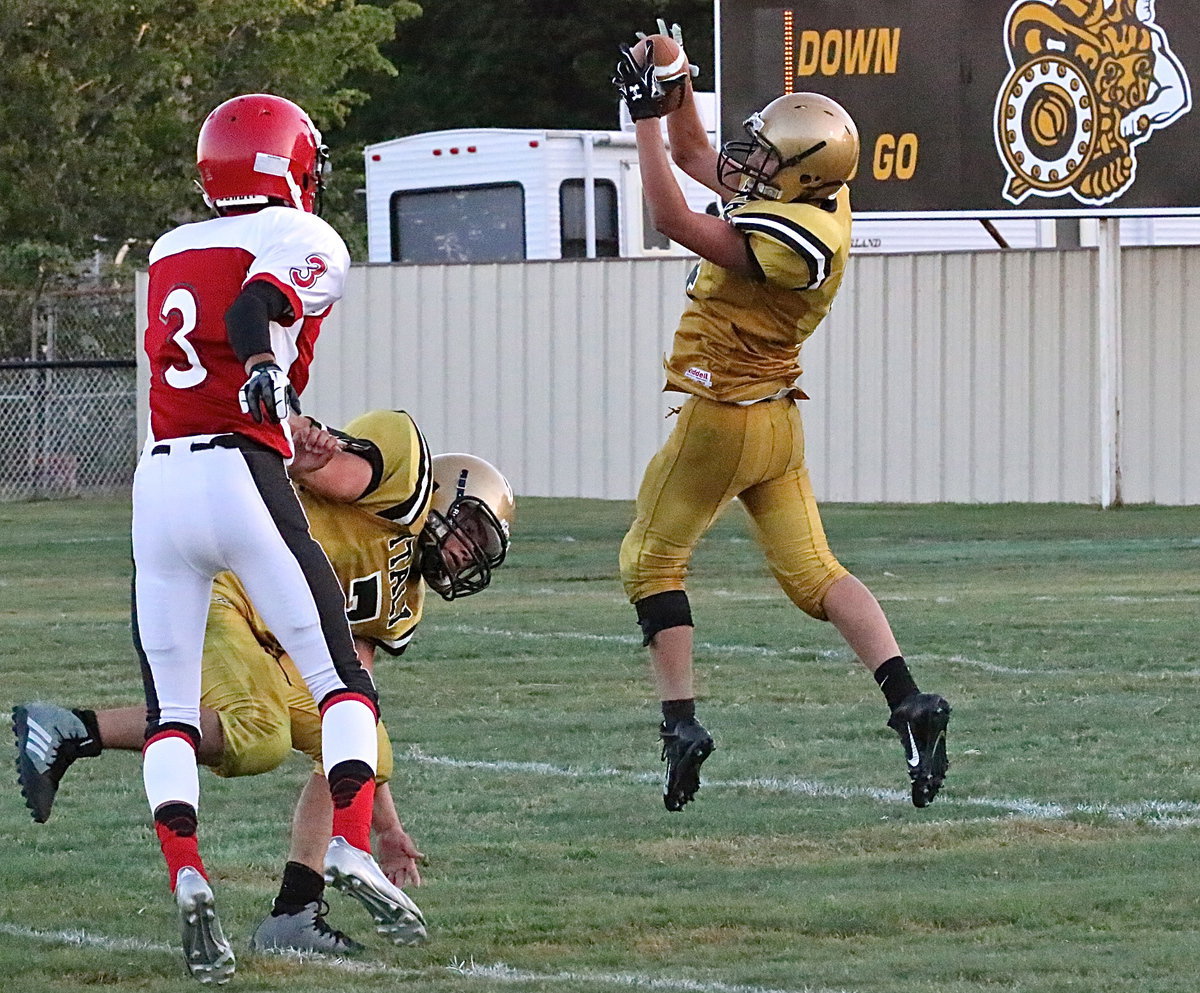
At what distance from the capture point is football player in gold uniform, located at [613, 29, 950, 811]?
20.6ft

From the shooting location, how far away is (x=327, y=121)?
29.3 metres

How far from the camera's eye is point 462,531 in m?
5.73

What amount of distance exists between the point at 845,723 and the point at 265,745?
3424 mm

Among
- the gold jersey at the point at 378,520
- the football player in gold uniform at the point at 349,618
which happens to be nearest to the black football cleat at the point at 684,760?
the football player in gold uniform at the point at 349,618

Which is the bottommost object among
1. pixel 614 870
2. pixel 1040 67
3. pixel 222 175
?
pixel 614 870

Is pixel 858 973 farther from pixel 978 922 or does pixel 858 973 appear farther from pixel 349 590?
pixel 349 590

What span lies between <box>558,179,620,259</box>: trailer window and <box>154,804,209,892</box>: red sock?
16.3 meters

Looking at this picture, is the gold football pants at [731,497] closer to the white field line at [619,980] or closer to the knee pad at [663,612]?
the knee pad at [663,612]

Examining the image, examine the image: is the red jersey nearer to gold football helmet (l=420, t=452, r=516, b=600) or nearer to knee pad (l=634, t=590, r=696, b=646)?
gold football helmet (l=420, t=452, r=516, b=600)

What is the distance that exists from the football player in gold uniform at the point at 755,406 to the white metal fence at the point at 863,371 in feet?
41.0

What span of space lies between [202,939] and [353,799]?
422 millimetres

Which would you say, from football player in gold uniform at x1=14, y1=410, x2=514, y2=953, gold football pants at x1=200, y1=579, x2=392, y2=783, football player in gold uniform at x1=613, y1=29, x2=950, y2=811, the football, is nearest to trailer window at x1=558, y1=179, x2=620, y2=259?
football player in gold uniform at x1=613, y1=29, x2=950, y2=811

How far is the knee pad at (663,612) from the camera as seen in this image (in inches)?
257

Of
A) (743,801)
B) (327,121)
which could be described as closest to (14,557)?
(743,801)
